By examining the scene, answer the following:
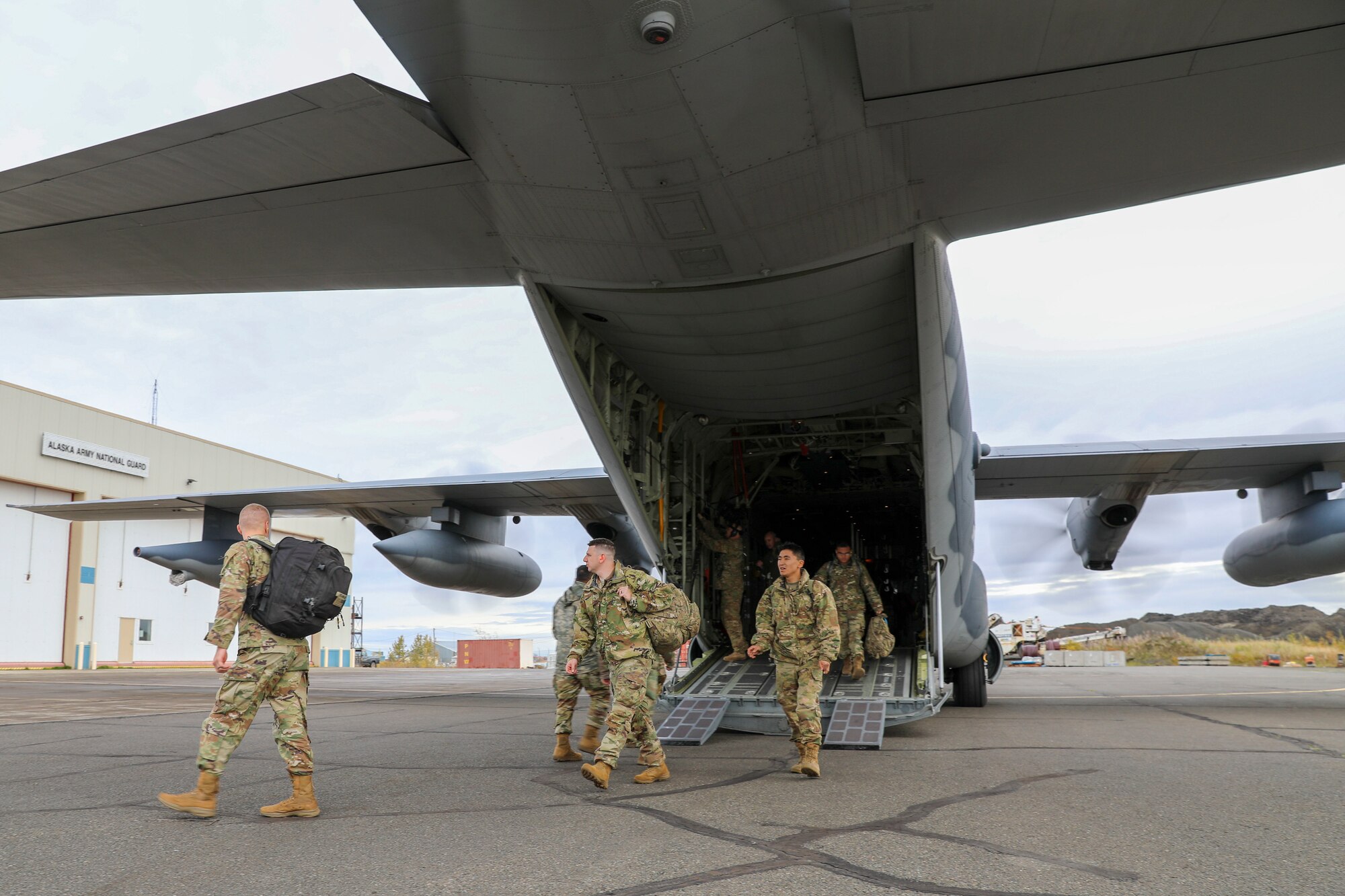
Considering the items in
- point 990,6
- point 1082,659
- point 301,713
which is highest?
point 990,6

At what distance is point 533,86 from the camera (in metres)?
4.46

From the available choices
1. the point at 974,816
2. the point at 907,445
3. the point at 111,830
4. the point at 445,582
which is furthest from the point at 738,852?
the point at 445,582

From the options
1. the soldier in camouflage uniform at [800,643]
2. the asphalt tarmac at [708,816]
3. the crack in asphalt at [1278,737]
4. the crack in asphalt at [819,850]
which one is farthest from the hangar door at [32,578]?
the crack in asphalt at [1278,737]

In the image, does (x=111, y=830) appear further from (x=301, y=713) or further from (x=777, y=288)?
(x=777, y=288)

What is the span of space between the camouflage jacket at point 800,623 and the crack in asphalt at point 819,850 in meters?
1.17

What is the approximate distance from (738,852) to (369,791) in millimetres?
2450

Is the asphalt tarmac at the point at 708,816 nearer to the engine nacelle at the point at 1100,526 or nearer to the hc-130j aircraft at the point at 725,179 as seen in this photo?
the hc-130j aircraft at the point at 725,179

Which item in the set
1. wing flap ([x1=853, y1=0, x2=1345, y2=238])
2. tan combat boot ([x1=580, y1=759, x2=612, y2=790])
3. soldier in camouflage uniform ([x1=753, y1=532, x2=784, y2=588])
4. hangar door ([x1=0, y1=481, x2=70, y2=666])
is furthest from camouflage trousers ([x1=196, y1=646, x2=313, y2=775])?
hangar door ([x1=0, y1=481, x2=70, y2=666])

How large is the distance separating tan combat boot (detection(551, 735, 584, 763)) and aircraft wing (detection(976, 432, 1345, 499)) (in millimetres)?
6156

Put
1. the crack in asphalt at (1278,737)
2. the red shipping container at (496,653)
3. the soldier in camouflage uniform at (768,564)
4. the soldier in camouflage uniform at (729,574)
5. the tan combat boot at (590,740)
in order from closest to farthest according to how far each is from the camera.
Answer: the crack in asphalt at (1278,737) → the tan combat boot at (590,740) → the soldier in camouflage uniform at (729,574) → the soldier in camouflage uniform at (768,564) → the red shipping container at (496,653)

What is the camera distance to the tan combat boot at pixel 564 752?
6328mm

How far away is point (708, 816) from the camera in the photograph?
14.3 feet

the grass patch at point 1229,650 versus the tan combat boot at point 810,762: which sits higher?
the tan combat boot at point 810,762

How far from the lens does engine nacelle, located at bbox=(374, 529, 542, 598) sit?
41.9ft
